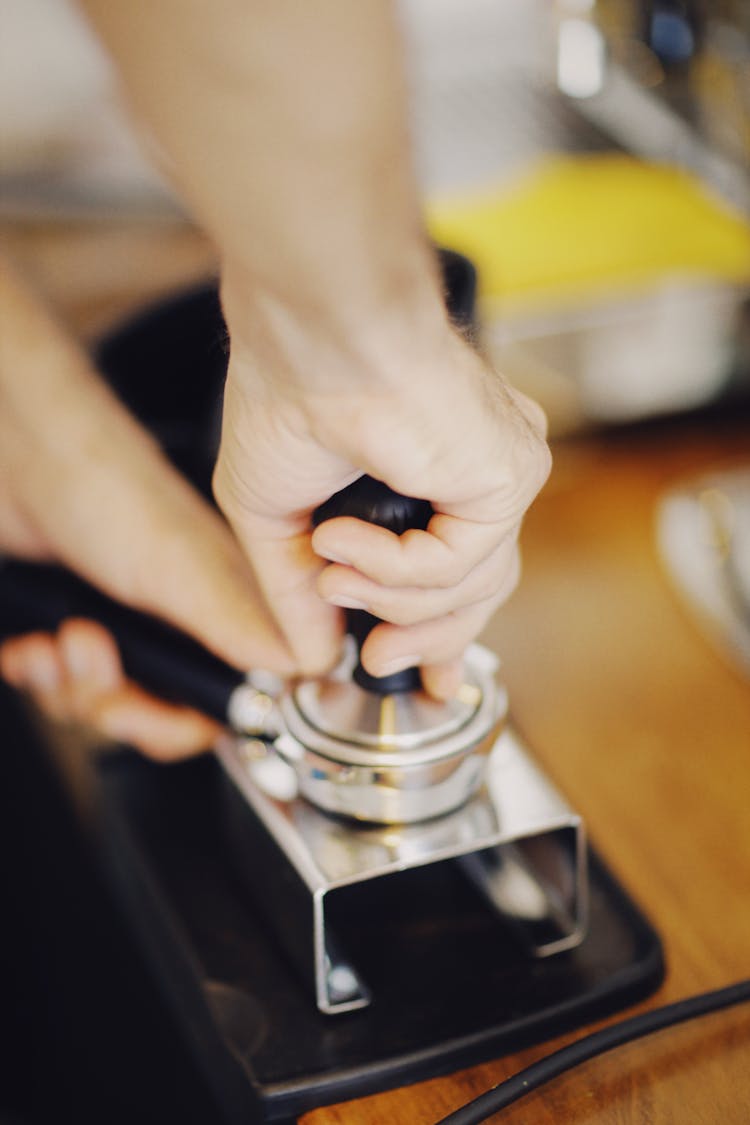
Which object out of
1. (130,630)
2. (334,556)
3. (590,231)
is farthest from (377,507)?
(590,231)

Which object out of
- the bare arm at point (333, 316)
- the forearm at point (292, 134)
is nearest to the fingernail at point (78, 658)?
the bare arm at point (333, 316)

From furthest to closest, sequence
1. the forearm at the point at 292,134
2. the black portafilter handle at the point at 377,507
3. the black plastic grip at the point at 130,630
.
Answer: the black plastic grip at the point at 130,630, the black portafilter handle at the point at 377,507, the forearm at the point at 292,134

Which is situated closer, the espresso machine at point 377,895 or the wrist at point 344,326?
the wrist at point 344,326

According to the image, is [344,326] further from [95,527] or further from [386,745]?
[95,527]

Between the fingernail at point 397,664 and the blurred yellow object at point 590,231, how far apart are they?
1.61ft

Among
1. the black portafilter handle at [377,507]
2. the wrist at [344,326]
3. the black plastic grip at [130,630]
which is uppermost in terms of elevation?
the wrist at [344,326]

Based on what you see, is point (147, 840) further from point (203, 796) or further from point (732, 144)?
point (732, 144)

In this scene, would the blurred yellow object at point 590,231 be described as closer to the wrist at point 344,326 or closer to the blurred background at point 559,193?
the blurred background at point 559,193

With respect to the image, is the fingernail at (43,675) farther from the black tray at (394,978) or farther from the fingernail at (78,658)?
the black tray at (394,978)

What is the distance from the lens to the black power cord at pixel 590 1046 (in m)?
0.38

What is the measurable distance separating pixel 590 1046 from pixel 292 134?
0.32 m

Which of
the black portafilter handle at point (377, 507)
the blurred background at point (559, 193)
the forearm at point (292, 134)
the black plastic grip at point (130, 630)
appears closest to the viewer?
the forearm at point (292, 134)

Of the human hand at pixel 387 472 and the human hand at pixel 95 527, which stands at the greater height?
the human hand at pixel 387 472

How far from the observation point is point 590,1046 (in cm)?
40
